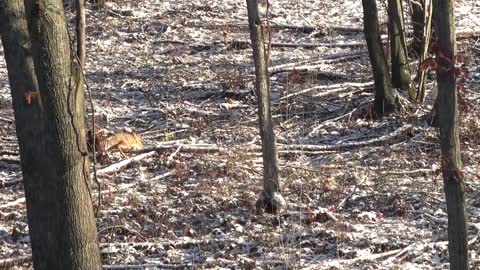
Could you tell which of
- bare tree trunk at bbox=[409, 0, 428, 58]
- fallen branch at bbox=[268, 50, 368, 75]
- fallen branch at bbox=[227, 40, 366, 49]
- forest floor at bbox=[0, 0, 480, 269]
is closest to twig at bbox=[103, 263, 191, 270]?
forest floor at bbox=[0, 0, 480, 269]

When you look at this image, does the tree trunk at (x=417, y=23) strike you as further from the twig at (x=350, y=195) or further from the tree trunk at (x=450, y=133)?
the tree trunk at (x=450, y=133)

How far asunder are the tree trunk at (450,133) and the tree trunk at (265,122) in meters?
3.73

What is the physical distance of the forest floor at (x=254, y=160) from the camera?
723cm

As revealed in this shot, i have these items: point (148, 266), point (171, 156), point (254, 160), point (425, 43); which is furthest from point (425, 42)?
point (148, 266)

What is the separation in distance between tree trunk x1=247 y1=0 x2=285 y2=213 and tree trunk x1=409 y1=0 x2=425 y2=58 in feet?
14.6

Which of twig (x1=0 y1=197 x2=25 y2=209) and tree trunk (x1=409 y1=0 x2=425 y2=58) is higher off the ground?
tree trunk (x1=409 y1=0 x2=425 y2=58)

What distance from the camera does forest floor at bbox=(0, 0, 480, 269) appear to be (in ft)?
23.7

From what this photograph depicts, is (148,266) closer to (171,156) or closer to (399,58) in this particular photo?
(171,156)

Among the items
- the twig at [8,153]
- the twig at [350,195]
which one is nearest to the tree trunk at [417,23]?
the twig at [350,195]

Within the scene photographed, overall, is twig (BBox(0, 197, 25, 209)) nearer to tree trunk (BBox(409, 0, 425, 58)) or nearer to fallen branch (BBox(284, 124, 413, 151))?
fallen branch (BBox(284, 124, 413, 151))

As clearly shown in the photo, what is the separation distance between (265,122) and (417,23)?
15.1 ft

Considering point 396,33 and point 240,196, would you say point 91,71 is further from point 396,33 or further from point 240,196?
point 240,196

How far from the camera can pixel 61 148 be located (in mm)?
5188

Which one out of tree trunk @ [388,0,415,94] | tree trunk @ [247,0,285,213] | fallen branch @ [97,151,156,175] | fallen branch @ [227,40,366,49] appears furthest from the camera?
fallen branch @ [227,40,366,49]
